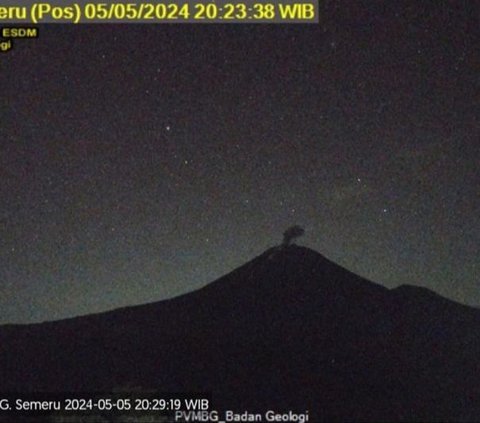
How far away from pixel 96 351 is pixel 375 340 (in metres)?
21.9

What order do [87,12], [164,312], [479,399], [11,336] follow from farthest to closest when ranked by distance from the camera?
[164,312]
[11,336]
[479,399]
[87,12]

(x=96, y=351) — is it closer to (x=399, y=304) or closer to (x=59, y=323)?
(x=59, y=323)

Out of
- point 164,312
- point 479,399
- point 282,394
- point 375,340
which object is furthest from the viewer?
point 164,312

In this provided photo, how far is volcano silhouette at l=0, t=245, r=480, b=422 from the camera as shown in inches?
1743

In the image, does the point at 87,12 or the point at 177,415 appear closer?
the point at 177,415

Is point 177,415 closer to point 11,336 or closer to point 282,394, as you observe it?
point 282,394

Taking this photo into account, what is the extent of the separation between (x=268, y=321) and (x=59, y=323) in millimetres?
17622

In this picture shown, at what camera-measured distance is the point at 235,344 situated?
51.8 meters

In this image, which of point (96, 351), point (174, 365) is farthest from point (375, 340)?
point (96, 351)

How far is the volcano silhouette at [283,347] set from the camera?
44.3m

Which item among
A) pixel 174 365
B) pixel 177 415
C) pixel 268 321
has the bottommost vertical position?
pixel 177 415

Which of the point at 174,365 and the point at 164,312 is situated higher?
the point at 164,312

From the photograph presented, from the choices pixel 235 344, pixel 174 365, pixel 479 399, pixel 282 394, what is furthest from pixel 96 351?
pixel 479 399

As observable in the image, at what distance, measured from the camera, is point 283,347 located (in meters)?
52.2
